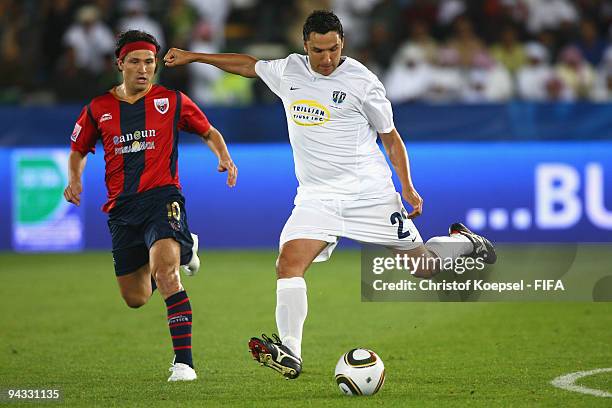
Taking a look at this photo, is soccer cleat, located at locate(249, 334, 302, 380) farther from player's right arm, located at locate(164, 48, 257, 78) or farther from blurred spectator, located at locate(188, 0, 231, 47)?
blurred spectator, located at locate(188, 0, 231, 47)

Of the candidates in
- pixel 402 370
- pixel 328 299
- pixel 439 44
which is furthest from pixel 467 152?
pixel 402 370

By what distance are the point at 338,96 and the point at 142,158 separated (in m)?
1.31

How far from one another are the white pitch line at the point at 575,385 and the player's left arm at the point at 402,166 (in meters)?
1.27

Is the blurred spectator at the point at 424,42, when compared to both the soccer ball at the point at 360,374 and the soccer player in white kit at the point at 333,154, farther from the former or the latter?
the soccer ball at the point at 360,374

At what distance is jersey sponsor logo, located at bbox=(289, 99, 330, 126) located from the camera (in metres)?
7.14

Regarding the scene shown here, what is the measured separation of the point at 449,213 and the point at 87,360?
287 inches

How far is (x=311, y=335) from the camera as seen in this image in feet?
30.0

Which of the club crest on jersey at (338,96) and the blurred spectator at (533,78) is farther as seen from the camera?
the blurred spectator at (533,78)

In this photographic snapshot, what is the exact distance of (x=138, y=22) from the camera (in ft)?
54.2

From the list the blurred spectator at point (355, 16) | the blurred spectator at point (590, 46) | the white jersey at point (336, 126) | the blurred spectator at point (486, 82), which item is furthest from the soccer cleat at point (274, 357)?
the blurred spectator at point (590, 46)

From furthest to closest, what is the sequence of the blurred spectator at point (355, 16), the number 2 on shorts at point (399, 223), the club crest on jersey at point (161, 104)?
the blurred spectator at point (355, 16) < the club crest on jersey at point (161, 104) < the number 2 on shorts at point (399, 223)

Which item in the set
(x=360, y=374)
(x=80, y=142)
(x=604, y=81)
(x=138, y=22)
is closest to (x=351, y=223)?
(x=360, y=374)

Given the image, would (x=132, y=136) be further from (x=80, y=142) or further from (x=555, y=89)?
(x=555, y=89)

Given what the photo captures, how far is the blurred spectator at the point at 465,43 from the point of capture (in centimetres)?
1650
